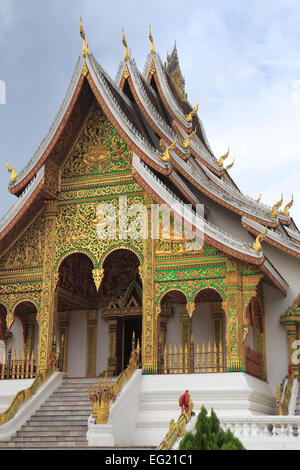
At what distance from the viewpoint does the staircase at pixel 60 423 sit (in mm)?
8609

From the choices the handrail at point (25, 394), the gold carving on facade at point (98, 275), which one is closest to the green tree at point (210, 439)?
the handrail at point (25, 394)

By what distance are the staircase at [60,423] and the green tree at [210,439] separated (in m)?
2.89

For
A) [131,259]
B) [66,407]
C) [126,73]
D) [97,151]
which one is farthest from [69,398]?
[126,73]

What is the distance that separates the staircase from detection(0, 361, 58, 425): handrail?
0.86 ft

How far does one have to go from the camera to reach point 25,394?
972cm

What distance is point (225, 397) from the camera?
9.60m

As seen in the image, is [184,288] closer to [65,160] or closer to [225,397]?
[225,397]

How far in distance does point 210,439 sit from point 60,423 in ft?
13.5

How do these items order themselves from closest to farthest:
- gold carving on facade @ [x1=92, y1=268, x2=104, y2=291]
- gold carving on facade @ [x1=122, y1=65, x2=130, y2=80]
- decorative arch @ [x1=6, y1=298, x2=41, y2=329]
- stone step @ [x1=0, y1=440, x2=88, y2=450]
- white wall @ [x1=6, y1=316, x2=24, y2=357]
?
stone step @ [x1=0, y1=440, x2=88, y2=450] < gold carving on facade @ [x1=92, y1=268, x2=104, y2=291] < decorative arch @ [x1=6, y1=298, x2=41, y2=329] < white wall @ [x1=6, y1=316, x2=24, y2=357] < gold carving on facade @ [x1=122, y1=65, x2=130, y2=80]

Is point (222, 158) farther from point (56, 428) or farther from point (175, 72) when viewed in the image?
point (56, 428)

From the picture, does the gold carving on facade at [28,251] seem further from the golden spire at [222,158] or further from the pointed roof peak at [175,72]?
the pointed roof peak at [175,72]

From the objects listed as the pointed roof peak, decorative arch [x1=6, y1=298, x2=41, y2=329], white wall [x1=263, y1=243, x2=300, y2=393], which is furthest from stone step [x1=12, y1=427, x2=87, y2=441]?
the pointed roof peak

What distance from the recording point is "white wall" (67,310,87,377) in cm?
1288

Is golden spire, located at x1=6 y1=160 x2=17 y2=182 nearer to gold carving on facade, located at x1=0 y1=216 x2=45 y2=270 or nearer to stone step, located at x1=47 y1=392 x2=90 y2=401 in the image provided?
gold carving on facade, located at x1=0 y1=216 x2=45 y2=270
